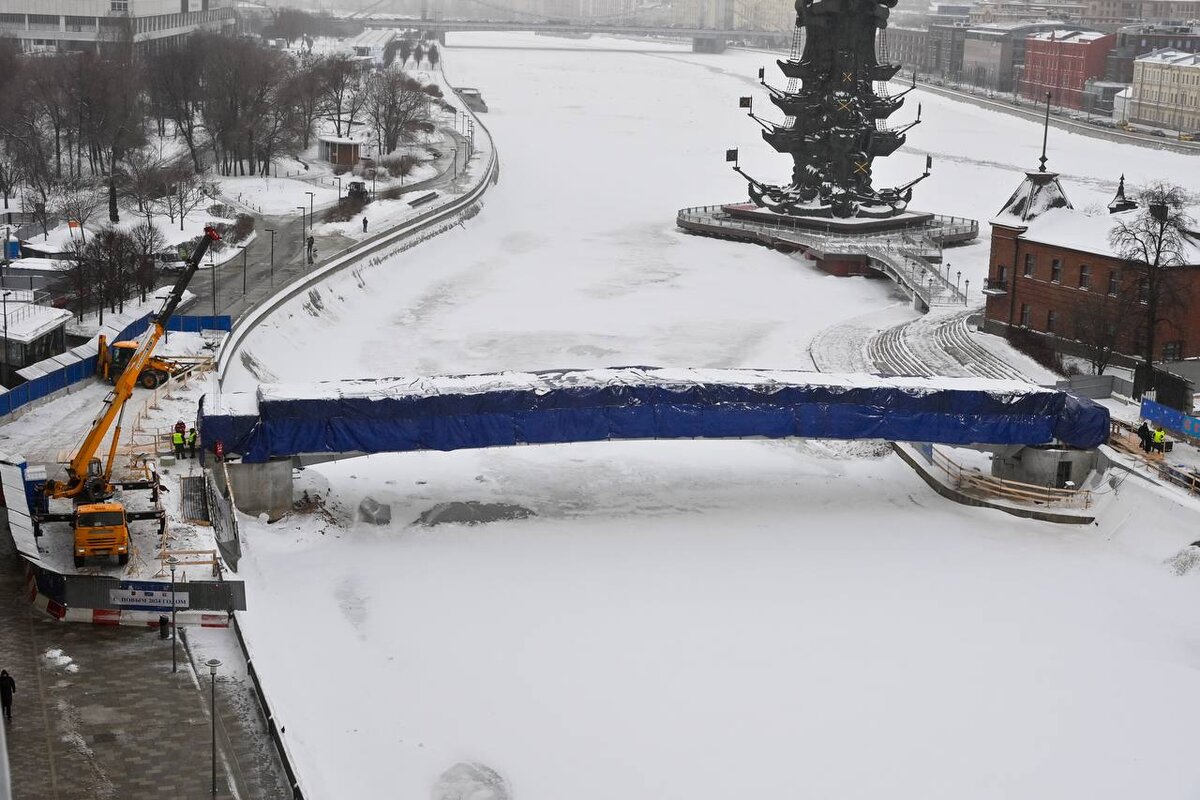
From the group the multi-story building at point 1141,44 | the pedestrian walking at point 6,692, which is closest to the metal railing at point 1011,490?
the pedestrian walking at point 6,692

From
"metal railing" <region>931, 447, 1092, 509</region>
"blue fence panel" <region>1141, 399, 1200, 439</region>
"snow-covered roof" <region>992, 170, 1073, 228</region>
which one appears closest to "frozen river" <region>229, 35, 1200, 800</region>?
"metal railing" <region>931, 447, 1092, 509</region>

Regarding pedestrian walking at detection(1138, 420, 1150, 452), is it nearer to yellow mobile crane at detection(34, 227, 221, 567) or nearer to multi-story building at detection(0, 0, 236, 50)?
yellow mobile crane at detection(34, 227, 221, 567)

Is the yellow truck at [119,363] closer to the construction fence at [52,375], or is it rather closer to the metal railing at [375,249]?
Answer: the construction fence at [52,375]

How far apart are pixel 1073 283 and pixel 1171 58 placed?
100433mm

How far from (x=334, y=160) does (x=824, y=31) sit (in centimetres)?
3390

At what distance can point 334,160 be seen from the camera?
95.4 m

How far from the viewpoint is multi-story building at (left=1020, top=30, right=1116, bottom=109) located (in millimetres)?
153625

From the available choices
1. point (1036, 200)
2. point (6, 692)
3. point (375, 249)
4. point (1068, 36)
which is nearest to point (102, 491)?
point (6, 692)

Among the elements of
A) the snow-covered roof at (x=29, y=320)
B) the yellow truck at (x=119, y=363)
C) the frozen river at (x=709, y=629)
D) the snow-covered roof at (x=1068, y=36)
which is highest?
the snow-covered roof at (x=1068, y=36)

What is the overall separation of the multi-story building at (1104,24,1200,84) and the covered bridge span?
12442cm

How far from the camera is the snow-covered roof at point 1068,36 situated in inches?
6033

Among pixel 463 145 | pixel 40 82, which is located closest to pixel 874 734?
pixel 40 82

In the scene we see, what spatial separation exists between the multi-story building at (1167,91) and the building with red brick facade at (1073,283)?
296 ft

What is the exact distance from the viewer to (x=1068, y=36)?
15725cm
